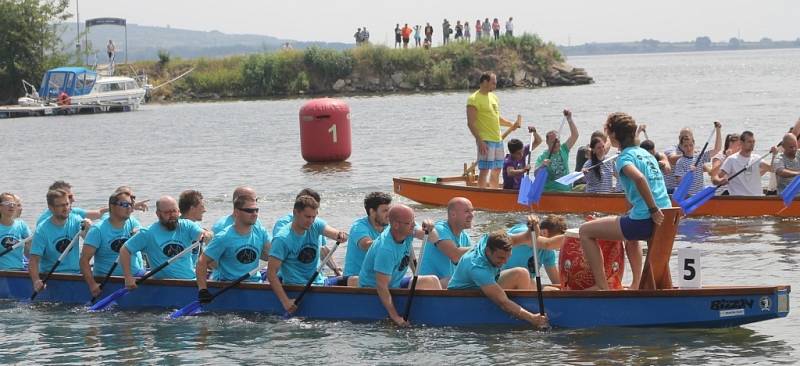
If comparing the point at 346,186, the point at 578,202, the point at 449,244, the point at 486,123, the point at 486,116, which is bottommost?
the point at 346,186

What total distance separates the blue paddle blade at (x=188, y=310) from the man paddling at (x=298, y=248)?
3.05ft

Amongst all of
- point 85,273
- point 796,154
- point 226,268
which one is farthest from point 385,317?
point 796,154

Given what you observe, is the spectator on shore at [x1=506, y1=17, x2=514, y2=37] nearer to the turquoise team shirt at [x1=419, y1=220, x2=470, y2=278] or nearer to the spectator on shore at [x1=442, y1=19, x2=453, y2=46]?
the spectator on shore at [x1=442, y1=19, x2=453, y2=46]

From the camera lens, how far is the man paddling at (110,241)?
13.2m

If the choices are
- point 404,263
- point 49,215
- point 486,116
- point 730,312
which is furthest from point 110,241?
point 486,116

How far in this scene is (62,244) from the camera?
1405 cm

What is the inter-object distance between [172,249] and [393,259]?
9.09 ft

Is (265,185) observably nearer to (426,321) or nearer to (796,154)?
(796,154)

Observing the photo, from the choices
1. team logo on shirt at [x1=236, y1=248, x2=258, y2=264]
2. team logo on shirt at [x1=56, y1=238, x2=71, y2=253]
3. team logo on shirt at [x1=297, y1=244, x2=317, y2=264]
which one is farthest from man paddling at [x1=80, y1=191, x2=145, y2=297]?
team logo on shirt at [x1=297, y1=244, x2=317, y2=264]

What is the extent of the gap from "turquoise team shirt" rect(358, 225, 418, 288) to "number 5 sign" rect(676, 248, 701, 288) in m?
2.39

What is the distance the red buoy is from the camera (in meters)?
29.6

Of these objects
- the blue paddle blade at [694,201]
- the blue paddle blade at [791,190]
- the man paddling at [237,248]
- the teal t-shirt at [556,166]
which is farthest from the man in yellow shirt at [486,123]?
the man paddling at [237,248]

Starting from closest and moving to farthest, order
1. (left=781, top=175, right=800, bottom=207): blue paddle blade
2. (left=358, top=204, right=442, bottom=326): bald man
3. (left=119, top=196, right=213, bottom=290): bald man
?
(left=358, top=204, right=442, bottom=326): bald man < (left=119, top=196, right=213, bottom=290): bald man < (left=781, top=175, right=800, bottom=207): blue paddle blade

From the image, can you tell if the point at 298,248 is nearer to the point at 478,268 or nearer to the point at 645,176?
the point at 478,268
